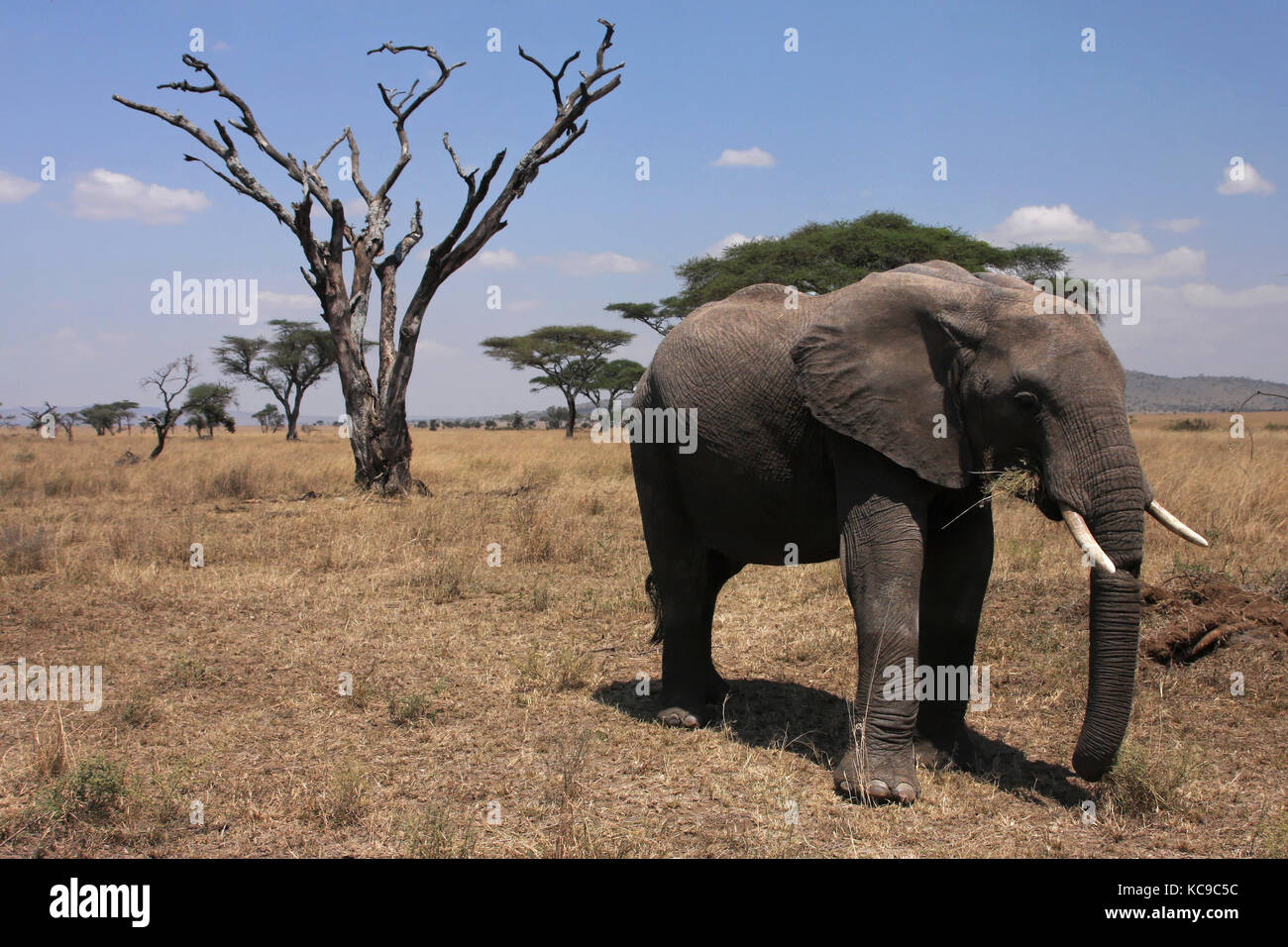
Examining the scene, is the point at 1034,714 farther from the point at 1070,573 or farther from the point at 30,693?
the point at 30,693

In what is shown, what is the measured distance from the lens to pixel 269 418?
7800 cm


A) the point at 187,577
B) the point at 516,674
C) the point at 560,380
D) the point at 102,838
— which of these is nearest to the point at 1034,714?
the point at 516,674

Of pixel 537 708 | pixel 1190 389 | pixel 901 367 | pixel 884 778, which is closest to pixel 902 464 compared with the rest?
pixel 901 367

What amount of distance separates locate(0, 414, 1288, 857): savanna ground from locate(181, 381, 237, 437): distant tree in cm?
3207

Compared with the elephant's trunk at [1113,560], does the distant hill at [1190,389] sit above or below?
above

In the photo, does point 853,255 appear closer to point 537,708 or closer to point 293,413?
point 537,708

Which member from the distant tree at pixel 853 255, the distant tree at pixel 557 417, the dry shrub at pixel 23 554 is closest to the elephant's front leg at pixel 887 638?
the dry shrub at pixel 23 554

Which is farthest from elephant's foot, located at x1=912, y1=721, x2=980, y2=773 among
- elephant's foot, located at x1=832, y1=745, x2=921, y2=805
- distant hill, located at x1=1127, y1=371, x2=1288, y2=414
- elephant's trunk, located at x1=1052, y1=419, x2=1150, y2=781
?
distant hill, located at x1=1127, y1=371, x2=1288, y2=414

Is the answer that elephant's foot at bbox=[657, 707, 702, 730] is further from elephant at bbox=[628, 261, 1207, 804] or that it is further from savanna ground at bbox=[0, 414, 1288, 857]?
savanna ground at bbox=[0, 414, 1288, 857]

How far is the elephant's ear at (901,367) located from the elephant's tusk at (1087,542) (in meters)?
0.59

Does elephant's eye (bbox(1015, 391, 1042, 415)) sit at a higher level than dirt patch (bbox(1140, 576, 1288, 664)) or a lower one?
higher

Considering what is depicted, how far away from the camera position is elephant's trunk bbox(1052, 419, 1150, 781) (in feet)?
13.1

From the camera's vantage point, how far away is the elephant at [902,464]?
13.4ft

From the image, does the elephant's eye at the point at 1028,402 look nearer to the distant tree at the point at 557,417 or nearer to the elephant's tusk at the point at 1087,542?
the elephant's tusk at the point at 1087,542
